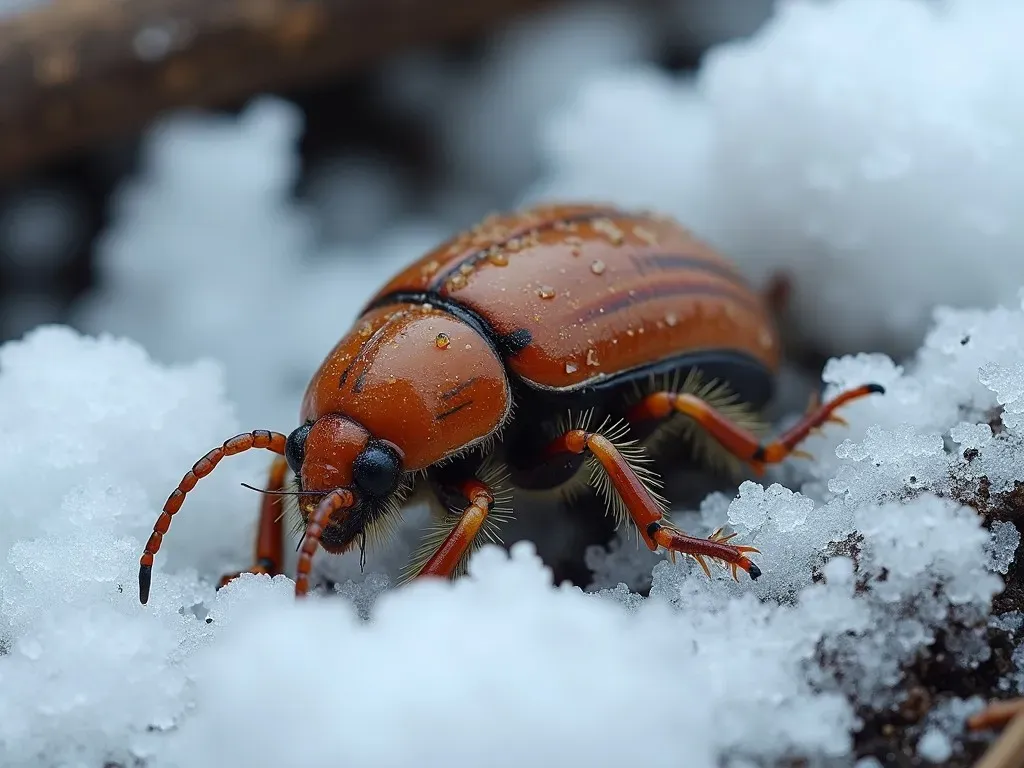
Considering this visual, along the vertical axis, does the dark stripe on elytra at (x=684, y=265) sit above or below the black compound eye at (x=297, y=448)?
above

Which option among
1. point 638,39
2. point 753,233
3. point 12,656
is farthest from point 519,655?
point 638,39

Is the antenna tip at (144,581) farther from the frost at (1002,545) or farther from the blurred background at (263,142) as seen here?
the frost at (1002,545)

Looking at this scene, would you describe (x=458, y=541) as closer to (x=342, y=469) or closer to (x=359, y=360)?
(x=342, y=469)

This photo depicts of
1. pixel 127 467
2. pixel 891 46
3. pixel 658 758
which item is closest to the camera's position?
pixel 658 758

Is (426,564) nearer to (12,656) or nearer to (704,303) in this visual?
(12,656)

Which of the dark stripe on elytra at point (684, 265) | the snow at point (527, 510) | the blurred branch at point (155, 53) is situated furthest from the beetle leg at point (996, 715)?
the blurred branch at point (155, 53)

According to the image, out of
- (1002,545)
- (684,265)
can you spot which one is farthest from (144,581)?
(1002,545)
